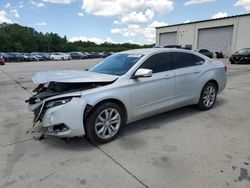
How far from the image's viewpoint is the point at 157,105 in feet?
15.6

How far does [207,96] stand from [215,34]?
3584 cm

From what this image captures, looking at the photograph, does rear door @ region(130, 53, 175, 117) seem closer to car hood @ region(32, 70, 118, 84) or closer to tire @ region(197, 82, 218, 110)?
car hood @ region(32, 70, 118, 84)

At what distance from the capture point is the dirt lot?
301 cm

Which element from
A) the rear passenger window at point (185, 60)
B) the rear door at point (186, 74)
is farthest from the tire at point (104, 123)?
the rear passenger window at point (185, 60)

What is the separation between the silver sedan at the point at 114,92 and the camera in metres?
3.77

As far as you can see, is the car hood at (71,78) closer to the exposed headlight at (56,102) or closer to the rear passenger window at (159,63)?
the exposed headlight at (56,102)

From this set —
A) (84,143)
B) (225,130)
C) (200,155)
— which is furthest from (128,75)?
(225,130)

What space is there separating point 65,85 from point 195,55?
3.24 m

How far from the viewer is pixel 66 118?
3.69m

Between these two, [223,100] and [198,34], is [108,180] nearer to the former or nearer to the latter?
[223,100]

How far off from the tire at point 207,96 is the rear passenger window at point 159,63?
125 centimetres

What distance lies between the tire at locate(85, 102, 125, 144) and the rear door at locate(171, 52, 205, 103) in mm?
1551

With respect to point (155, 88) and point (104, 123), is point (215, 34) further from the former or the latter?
point (104, 123)

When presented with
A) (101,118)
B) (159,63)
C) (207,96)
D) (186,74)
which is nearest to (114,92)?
(101,118)
